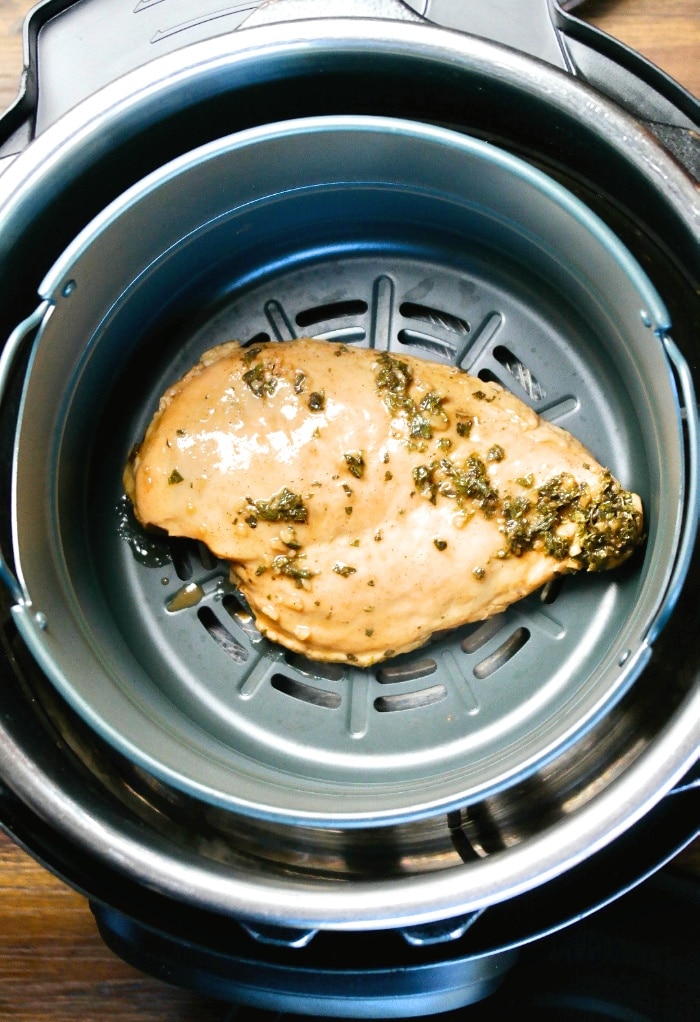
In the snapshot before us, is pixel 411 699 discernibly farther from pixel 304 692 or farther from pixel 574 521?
pixel 574 521

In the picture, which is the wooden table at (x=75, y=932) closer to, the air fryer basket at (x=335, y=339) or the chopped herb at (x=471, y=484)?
the air fryer basket at (x=335, y=339)

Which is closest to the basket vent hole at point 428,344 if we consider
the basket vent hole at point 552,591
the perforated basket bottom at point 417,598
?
the perforated basket bottom at point 417,598

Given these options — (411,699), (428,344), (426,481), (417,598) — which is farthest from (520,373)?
(411,699)

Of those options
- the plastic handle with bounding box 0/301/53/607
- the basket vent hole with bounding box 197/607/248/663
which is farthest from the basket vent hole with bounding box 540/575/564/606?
the plastic handle with bounding box 0/301/53/607

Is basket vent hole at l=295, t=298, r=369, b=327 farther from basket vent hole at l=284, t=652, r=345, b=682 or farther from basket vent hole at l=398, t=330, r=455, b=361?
basket vent hole at l=284, t=652, r=345, b=682

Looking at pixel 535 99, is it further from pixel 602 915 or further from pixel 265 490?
pixel 602 915

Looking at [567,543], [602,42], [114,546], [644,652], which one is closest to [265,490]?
[114,546]

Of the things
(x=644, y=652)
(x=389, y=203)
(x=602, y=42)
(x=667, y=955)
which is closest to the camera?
(x=644, y=652)
